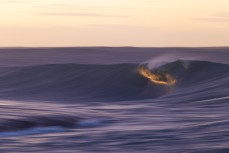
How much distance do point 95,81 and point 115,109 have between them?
30.3 feet

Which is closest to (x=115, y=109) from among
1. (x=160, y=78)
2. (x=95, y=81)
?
(x=160, y=78)

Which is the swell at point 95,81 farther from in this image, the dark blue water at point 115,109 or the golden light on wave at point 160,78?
the golden light on wave at point 160,78

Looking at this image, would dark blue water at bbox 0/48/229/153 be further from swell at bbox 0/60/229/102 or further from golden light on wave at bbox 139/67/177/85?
golden light on wave at bbox 139/67/177/85

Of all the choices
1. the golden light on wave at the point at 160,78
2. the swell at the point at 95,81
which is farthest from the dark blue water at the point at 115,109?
the golden light on wave at the point at 160,78

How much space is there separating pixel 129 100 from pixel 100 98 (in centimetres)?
134

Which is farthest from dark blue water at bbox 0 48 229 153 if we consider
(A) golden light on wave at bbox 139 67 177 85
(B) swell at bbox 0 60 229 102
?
(A) golden light on wave at bbox 139 67 177 85

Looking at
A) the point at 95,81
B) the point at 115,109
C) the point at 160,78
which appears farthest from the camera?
the point at 95,81

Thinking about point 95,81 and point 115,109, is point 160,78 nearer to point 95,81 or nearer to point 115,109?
point 95,81

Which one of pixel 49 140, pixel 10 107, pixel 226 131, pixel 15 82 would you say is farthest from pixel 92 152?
pixel 15 82

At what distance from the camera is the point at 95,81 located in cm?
2619

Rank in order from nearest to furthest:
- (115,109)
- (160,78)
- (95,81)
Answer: (115,109), (160,78), (95,81)

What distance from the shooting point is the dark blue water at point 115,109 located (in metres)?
11.1

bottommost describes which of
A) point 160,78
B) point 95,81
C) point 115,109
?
point 115,109

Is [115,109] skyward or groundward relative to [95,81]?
groundward
